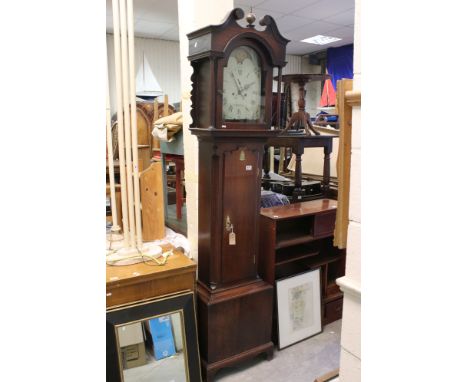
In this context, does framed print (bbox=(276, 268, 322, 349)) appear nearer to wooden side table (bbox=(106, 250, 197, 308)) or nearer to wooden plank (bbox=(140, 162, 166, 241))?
wooden side table (bbox=(106, 250, 197, 308))

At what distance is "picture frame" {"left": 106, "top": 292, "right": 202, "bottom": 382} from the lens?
5.81ft

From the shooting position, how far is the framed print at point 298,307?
2.42 meters

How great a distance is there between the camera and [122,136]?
6.39ft

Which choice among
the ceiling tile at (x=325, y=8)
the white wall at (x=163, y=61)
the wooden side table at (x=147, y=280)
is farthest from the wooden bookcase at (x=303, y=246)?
the white wall at (x=163, y=61)

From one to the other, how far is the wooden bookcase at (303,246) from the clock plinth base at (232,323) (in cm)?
19

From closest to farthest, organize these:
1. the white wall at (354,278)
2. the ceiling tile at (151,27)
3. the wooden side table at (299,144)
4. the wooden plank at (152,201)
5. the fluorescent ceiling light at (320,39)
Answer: the white wall at (354,278) → the wooden plank at (152,201) → the wooden side table at (299,144) → the ceiling tile at (151,27) → the fluorescent ceiling light at (320,39)

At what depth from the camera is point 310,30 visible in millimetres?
6289

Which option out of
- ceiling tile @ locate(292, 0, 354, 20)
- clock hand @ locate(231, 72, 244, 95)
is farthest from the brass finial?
ceiling tile @ locate(292, 0, 354, 20)

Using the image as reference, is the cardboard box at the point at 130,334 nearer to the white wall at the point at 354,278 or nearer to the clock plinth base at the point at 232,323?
the clock plinth base at the point at 232,323
